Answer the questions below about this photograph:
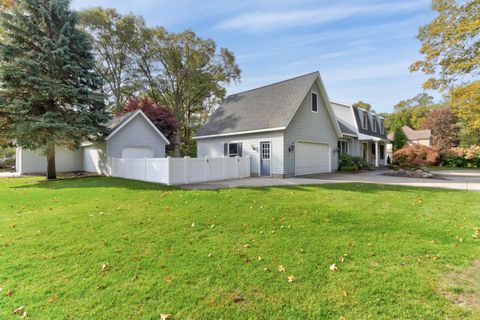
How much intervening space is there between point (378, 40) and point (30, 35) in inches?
711

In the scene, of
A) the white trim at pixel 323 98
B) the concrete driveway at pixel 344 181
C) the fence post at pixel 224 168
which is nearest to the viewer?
the concrete driveway at pixel 344 181

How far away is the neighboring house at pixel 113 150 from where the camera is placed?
51.7 ft

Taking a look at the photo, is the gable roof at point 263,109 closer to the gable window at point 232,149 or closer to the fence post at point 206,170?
the gable window at point 232,149

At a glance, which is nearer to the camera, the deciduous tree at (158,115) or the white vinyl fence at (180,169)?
the white vinyl fence at (180,169)

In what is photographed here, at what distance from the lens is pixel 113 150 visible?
15.6m

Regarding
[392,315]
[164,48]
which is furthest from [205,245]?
[164,48]

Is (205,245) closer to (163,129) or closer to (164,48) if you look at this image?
(163,129)

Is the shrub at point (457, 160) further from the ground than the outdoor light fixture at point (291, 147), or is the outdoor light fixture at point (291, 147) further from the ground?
the outdoor light fixture at point (291, 147)

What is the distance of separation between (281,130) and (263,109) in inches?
113

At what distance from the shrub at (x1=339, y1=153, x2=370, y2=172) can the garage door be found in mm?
1518

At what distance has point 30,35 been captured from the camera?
12703 mm

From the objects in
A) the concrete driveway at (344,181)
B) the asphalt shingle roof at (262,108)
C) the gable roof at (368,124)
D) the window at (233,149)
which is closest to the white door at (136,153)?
the asphalt shingle roof at (262,108)

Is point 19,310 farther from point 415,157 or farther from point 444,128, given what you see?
point 444,128

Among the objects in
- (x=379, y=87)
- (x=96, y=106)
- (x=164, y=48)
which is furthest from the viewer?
(x=164, y=48)
